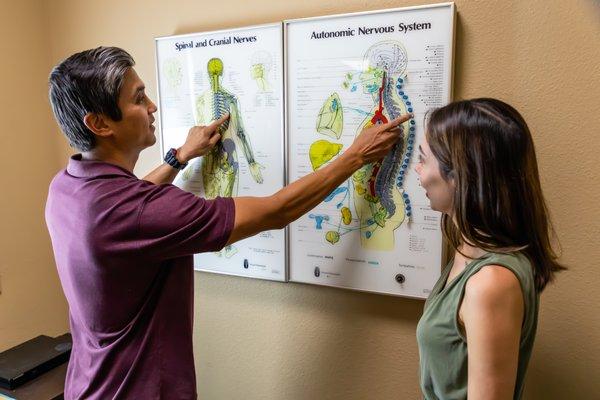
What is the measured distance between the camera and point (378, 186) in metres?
1.25

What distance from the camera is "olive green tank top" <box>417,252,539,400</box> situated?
2.69 ft

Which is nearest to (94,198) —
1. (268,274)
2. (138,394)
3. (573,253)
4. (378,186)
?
(138,394)

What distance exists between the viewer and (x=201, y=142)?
1429 mm

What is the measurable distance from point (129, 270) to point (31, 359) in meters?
0.70

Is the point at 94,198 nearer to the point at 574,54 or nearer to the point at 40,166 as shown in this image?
the point at 40,166

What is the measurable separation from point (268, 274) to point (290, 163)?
0.37m

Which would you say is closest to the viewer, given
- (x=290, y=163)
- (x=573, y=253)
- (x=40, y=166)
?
(x=573, y=253)

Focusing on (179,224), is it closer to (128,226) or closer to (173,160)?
(128,226)

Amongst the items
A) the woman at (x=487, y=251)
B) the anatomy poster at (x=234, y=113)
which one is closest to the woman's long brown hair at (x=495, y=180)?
the woman at (x=487, y=251)

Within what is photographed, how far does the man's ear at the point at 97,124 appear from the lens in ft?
3.53

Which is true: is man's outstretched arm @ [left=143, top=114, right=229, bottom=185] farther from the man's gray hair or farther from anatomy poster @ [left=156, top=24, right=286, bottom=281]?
the man's gray hair

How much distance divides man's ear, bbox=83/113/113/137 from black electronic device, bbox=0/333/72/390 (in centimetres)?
82

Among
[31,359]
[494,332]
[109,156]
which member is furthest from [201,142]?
[494,332]

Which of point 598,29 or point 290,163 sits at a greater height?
point 598,29
